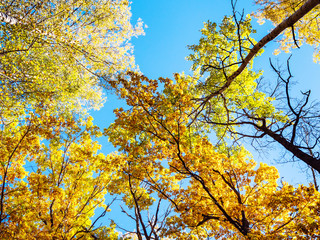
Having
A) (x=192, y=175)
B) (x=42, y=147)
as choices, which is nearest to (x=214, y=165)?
(x=192, y=175)

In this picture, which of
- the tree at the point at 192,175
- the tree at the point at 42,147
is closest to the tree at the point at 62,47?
the tree at the point at 42,147

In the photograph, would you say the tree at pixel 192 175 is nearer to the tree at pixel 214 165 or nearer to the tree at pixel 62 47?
the tree at pixel 214 165

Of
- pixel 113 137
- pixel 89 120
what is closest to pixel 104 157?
pixel 113 137

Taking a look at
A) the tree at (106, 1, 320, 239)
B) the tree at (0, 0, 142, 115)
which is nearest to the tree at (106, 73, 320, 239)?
the tree at (106, 1, 320, 239)

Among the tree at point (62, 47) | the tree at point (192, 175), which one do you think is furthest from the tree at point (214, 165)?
the tree at point (62, 47)

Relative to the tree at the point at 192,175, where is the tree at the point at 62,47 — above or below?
above

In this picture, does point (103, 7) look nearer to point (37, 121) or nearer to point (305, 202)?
point (37, 121)

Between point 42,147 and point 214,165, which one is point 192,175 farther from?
point 42,147

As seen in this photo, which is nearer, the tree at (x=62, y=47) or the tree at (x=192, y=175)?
the tree at (x=192, y=175)

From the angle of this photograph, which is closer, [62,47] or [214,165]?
[214,165]

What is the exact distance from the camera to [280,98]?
19.9 feet

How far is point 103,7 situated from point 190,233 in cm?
1078

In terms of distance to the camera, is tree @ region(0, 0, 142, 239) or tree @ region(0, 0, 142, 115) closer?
tree @ region(0, 0, 142, 239)

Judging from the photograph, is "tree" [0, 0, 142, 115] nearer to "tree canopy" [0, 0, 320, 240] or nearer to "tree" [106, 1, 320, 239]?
"tree canopy" [0, 0, 320, 240]
